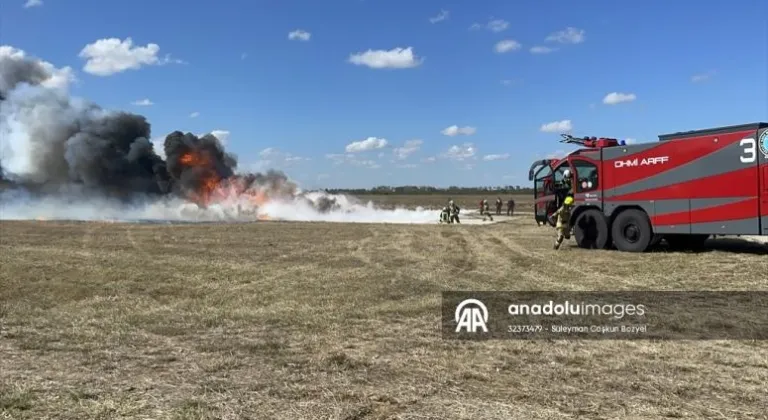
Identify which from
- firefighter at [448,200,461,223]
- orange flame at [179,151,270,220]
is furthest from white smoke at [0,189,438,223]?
firefighter at [448,200,461,223]

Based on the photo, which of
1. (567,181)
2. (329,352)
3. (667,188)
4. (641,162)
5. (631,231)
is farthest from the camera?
(567,181)

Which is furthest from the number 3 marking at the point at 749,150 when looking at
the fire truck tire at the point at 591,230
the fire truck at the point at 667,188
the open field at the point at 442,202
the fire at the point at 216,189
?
the fire at the point at 216,189

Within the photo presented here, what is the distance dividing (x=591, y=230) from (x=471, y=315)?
9953 millimetres

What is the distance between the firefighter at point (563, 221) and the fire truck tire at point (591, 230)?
382mm

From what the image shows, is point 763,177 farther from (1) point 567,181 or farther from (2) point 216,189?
(2) point 216,189

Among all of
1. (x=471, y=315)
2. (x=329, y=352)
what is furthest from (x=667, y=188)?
(x=329, y=352)

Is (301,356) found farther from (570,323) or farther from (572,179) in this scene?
(572,179)

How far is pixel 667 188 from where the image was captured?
15.1 meters

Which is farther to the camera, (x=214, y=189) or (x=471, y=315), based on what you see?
(x=214, y=189)

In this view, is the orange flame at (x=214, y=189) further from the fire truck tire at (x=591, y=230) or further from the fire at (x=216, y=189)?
the fire truck tire at (x=591, y=230)

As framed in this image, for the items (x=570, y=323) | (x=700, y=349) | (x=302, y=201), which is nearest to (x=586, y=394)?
(x=700, y=349)

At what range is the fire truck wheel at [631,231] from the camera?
1550 cm

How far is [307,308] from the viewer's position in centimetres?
892

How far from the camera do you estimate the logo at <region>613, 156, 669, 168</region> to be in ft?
49.8
